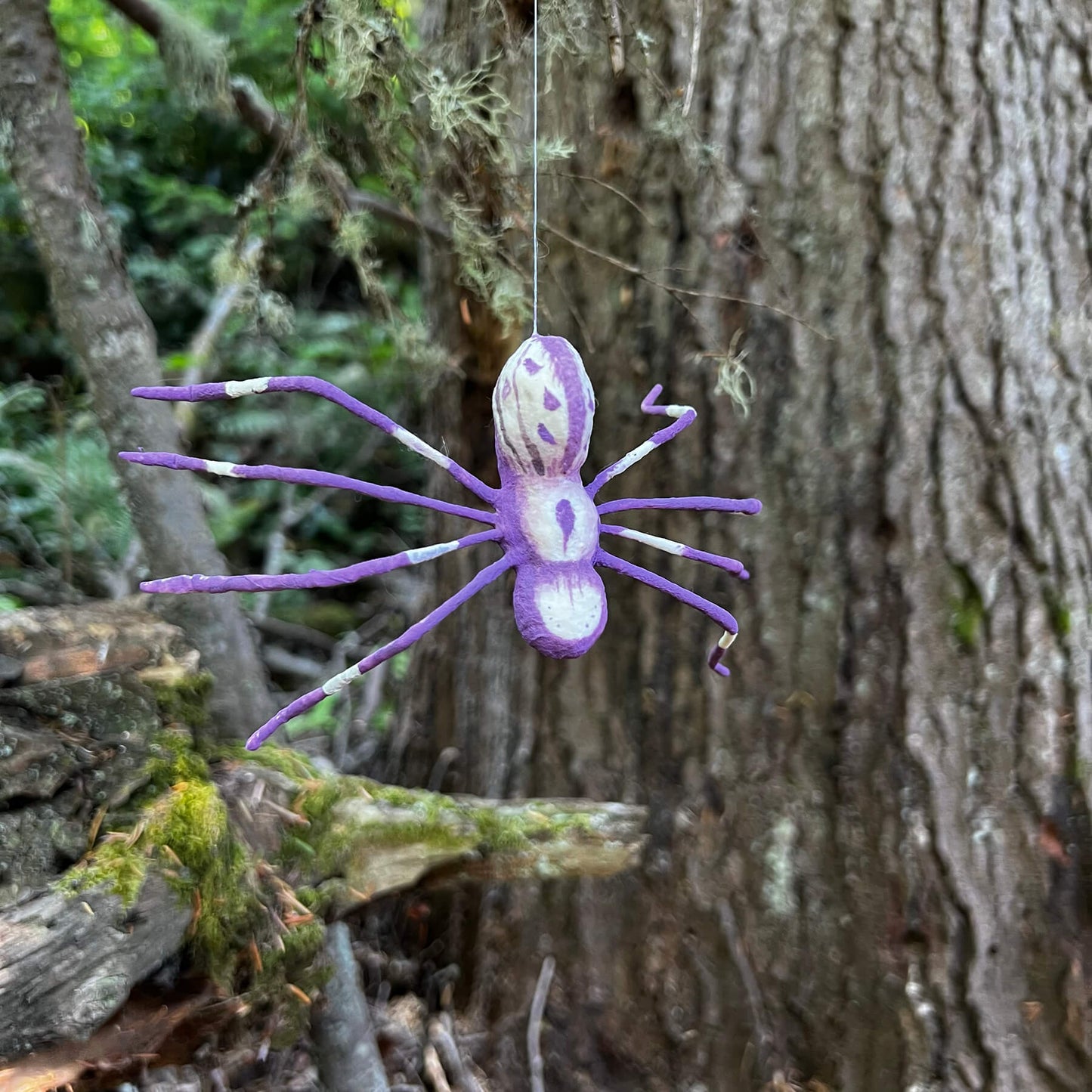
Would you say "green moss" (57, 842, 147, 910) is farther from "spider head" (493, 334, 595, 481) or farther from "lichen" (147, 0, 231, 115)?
"lichen" (147, 0, 231, 115)

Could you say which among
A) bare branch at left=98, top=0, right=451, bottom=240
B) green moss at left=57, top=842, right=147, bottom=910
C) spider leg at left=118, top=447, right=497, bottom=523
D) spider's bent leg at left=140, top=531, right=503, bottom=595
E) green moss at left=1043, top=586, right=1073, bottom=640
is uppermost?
bare branch at left=98, top=0, right=451, bottom=240

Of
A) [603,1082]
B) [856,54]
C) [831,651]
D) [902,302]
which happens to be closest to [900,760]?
[831,651]

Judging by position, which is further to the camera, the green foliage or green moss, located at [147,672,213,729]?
the green foliage

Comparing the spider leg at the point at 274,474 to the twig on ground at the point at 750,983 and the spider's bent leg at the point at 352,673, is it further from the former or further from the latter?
the twig on ground at the point at 750,983

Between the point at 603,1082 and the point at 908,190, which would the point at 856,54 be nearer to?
the point at 908,190

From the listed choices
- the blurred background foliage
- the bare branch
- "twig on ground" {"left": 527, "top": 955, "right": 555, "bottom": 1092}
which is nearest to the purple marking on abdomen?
the bare branch

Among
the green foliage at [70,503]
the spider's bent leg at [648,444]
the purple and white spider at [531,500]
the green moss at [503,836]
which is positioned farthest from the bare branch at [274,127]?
the green foliage at [70,503]
